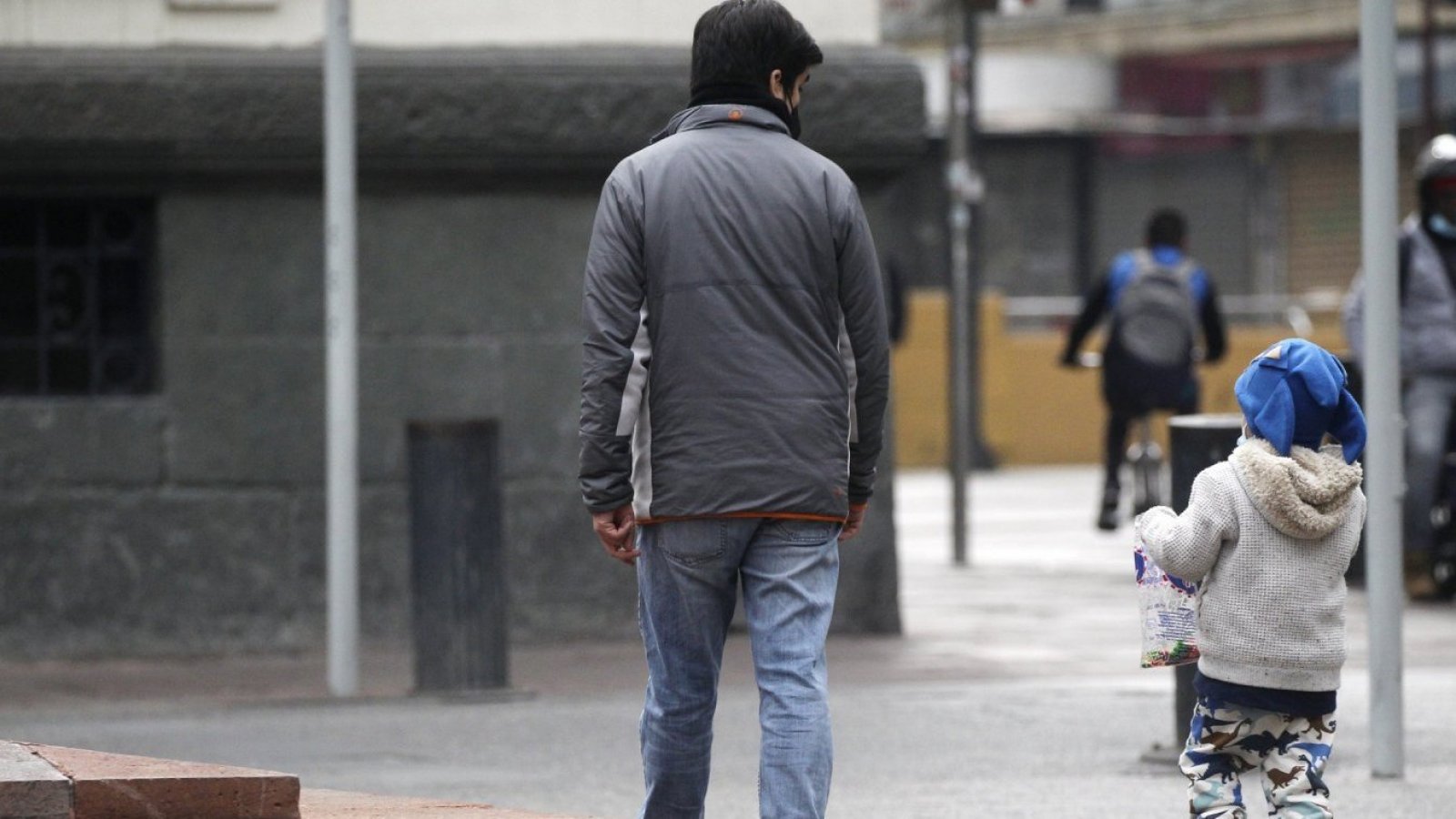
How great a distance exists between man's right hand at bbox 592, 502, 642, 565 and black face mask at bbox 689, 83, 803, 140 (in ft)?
2.58

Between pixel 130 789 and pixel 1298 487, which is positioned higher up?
pixel 1298 487

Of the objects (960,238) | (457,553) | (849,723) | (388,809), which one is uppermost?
(960,238)

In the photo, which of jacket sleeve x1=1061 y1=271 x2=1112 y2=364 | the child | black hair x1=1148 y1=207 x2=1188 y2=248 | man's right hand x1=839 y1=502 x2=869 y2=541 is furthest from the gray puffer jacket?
jacket sleeve x1=1061 y1=271 x2=1112 y2=364

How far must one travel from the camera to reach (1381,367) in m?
6.79

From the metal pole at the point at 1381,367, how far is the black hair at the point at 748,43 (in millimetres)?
2232

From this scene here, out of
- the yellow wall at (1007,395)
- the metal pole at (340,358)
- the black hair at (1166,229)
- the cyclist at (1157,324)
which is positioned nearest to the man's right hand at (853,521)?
the metal pole at (340,358)

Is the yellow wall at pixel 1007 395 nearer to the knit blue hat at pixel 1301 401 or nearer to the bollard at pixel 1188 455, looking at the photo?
the bollard at pixel 1188 455

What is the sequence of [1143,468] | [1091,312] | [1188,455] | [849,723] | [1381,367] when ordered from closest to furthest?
[1381,367] → [1188,455] → [849,723] → [1091,312] → [1143,468]

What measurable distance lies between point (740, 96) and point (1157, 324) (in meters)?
8.84

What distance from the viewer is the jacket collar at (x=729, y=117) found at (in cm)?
498

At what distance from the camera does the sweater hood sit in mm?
5070

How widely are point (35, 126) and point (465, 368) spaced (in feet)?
5.84

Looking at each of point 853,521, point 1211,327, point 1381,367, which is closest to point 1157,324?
point 1211,327

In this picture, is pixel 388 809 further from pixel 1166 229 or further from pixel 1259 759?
pixel 1166 229
